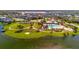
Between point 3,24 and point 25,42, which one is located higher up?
point 3,24

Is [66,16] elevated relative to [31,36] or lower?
elevated
